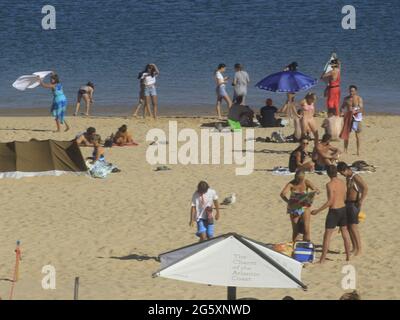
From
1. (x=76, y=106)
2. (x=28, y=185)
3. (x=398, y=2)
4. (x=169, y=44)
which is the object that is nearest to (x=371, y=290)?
(x=28, y=185)

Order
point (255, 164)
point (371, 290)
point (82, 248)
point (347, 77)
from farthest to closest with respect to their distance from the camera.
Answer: point (347, 77)
point (255, 164)
point (82, 248)
point (371, 290)

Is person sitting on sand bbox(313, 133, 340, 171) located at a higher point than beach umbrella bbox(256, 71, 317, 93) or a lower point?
lower

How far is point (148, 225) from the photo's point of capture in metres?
18.2

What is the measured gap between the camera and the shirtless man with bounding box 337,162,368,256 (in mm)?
16292

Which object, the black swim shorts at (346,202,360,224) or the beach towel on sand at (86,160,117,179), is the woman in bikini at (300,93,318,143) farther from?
the black swim shorts at (346,202,360,224)

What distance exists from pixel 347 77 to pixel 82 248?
2296cm

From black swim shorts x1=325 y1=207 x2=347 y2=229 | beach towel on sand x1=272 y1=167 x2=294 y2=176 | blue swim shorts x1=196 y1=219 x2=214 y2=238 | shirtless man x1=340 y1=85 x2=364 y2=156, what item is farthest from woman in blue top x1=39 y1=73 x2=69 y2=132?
black swim shorts x1=325 y1=207 x2=347 y2=229

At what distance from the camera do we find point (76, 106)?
1226 inches

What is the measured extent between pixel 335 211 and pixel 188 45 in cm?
2963

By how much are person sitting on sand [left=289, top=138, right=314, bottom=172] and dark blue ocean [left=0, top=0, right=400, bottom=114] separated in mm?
10533

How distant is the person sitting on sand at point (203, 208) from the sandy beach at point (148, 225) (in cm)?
77

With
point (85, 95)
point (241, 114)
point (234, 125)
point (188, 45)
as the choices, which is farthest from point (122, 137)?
point (188, 45)

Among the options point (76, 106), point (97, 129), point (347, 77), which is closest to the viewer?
point (97, 129)
